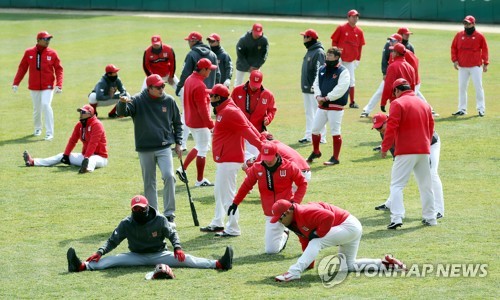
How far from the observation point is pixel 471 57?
2255 centimetres

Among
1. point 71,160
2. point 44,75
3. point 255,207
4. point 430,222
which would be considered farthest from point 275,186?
point 44,75

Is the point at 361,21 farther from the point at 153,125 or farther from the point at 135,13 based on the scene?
the point at 153,125

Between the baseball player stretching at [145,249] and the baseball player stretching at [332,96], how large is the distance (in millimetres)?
6655

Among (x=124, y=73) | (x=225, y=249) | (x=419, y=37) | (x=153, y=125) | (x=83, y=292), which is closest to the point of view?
(x=83, y=292)

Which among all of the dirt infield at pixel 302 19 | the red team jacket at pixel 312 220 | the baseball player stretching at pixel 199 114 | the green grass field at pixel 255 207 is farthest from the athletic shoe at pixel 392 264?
the dirt infield at pixel 302 19

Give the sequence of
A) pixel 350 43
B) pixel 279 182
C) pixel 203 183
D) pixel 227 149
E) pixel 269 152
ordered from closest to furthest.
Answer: pixel 269 152 → pixel 279 182 → pixel 227 149 → pixel 203 183 → pixel 350 43

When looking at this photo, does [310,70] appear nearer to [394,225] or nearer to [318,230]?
[394,225]

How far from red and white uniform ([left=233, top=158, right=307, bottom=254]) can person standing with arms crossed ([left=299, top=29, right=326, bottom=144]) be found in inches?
284

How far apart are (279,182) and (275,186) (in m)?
0.08

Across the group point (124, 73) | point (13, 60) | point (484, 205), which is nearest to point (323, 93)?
point (484, 205)

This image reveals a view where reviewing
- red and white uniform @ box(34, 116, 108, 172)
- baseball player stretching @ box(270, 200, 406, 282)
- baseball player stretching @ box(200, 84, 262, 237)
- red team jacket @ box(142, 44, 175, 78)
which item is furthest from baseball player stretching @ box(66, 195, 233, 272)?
red team jacket @ box(142, 44, 175, 78)

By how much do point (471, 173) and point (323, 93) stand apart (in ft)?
10.2

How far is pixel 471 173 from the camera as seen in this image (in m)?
17.3

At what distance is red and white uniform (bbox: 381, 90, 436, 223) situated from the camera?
13508 millimetres
